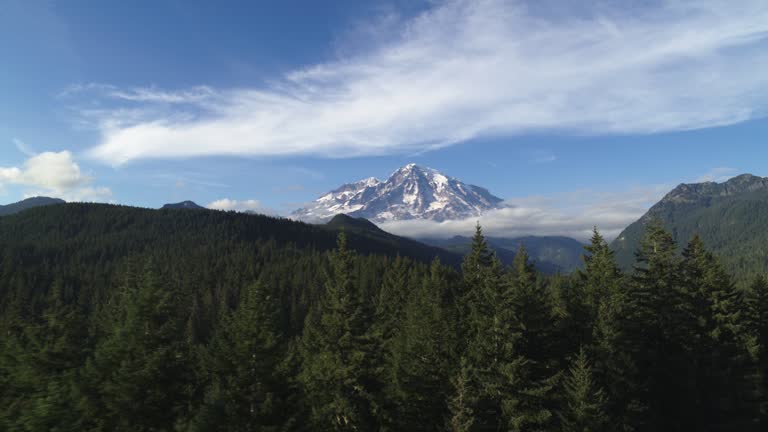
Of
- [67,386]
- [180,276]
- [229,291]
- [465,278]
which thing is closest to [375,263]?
[229,291]

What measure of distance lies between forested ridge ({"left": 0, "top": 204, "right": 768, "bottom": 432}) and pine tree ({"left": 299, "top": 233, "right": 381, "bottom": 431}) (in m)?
0.10

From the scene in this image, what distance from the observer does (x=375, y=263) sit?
14312 cm

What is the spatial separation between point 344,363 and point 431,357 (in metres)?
7.69

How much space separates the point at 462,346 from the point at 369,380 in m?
9.97

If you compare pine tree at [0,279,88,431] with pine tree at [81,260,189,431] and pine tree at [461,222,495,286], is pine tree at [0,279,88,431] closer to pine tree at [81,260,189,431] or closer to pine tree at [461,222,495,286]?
pine tree at [81,260,189,431]

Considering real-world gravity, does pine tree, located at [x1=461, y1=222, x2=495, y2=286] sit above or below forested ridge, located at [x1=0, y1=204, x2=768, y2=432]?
above

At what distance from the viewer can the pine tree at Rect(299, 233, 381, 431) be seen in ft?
81.1

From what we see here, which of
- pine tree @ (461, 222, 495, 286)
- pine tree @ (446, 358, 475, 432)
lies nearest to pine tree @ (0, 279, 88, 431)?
pine tree @ (446, 358, 475, 432)

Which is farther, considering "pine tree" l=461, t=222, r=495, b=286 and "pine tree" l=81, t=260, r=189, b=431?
"pine tree" l=461, t=222, r=495, b=286

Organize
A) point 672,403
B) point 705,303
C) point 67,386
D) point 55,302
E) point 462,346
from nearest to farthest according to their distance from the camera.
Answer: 1. point 67,386
2. point 55,302
3. point 462,346
4. point 672,403
5. point 705,303

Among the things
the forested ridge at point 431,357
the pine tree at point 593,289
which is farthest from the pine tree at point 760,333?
the pine tree at point 593,289

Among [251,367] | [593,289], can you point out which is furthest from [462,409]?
[593,289]

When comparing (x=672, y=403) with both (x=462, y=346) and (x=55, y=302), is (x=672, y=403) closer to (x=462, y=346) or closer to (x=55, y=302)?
(x=462, y=346)

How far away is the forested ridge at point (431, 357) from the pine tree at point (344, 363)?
10 centimetres
